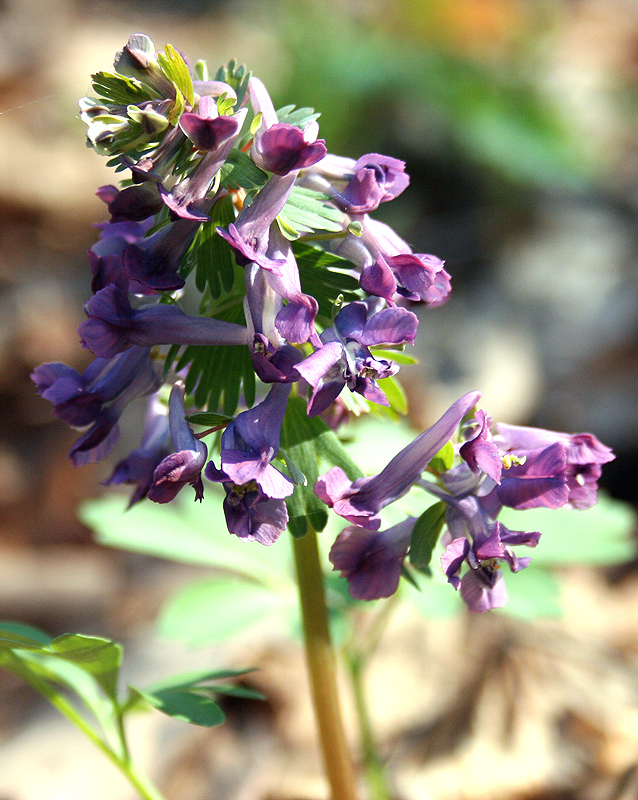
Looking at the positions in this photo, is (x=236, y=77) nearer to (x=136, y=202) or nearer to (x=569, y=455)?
(x=136, y=202)

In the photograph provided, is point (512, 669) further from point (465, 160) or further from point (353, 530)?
point (465, 160)

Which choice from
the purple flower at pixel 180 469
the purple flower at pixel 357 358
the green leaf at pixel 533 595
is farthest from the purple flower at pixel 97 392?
the green leaf at pixel 533 595

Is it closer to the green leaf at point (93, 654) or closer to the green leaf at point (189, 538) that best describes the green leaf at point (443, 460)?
the green leaf at point (93, 654)

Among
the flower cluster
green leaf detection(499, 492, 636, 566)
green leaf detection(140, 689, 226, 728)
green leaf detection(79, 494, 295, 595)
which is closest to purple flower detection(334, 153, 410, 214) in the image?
the flower cluster

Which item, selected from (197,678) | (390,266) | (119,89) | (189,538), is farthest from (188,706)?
(119,89)

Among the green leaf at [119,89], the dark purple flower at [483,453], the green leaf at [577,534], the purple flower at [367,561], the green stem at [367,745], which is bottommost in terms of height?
the green stem at [367,745]

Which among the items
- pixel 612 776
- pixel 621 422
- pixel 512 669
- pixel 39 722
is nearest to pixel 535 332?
pixel 621 422

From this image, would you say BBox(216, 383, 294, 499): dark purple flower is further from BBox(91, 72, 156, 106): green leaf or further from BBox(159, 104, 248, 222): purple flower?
BBox(91, 72, 156, 106): green leaf
